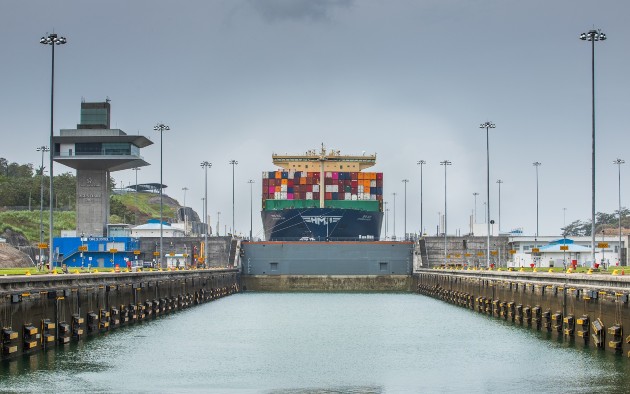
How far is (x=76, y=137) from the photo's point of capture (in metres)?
120

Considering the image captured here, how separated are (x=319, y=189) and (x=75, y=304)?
97.1 meters

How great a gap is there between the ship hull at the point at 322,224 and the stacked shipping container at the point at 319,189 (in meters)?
3.72

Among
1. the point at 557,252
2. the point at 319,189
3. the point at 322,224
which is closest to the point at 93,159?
the point at 322,224

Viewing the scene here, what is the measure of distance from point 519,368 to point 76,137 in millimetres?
87536

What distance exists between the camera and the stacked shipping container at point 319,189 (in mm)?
147875

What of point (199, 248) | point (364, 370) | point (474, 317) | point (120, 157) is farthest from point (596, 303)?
point (199, 248)

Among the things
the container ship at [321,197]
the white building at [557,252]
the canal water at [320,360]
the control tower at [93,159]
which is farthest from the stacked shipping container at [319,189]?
the canal water at [320,360]

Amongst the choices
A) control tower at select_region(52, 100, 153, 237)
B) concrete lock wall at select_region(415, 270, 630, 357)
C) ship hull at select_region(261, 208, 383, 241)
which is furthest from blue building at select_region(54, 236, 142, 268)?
concrete lock wall at select_region(415, 270, 630, 357)

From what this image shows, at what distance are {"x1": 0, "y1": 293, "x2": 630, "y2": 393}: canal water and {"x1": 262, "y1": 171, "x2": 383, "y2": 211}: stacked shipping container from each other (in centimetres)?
7874

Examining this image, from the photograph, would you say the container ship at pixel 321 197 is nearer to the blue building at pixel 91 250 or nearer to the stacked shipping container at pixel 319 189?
the stacked shipping container at pixel 319 189

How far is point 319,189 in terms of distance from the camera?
483 feet

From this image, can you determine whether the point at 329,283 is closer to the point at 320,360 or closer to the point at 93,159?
the point at 93,159

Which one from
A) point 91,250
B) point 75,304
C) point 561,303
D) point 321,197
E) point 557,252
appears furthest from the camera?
point 321,197

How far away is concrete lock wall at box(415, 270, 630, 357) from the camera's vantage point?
4197 centimetres
